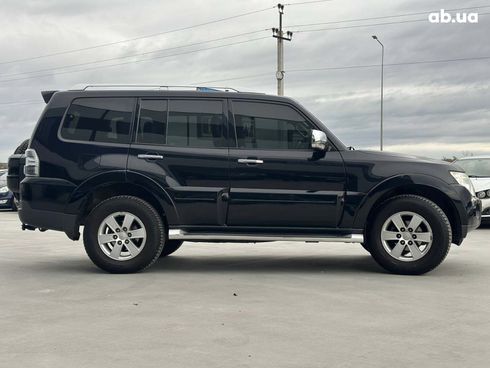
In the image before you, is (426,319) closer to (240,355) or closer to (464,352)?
(464,352)

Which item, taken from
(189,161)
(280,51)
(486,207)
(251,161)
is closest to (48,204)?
(189,161)

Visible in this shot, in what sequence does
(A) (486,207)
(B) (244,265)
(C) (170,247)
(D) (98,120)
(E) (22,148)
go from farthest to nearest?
(A) (486,207), (C) (170,247), (E) (22,148), (B) (244,265), (D) (98,120)

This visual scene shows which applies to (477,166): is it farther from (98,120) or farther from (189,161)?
(98,120)

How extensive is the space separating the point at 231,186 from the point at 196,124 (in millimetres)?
802

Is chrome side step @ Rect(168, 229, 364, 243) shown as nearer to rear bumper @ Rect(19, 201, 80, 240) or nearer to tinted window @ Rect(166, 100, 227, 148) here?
tinted window @ Rect(166, 100, 227, 148)

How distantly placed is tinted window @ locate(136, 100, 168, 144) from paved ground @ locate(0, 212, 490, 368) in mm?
1480

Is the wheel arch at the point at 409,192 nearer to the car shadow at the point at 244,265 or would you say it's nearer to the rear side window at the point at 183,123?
the car shadow at the point at 244,265

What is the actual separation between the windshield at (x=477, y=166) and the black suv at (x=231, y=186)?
638 cm

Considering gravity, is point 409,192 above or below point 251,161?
below

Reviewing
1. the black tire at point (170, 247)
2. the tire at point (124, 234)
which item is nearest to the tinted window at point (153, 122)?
the tire at point (124, 234)

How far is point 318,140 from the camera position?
671 cm

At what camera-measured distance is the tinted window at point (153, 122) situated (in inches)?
276

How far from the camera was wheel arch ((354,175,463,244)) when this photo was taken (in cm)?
683

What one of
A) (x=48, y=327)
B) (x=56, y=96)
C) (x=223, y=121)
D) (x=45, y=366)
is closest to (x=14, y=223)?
(x=56, y=96)
